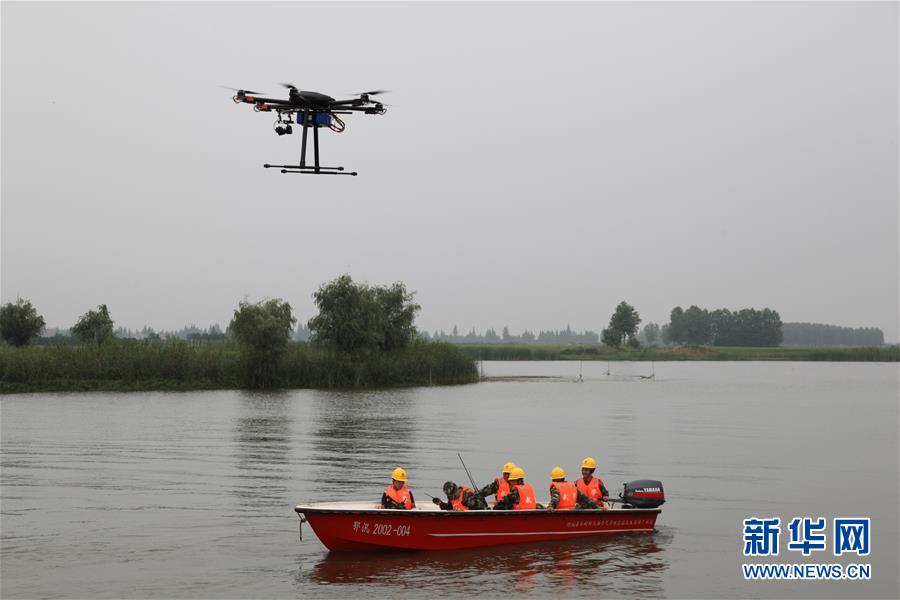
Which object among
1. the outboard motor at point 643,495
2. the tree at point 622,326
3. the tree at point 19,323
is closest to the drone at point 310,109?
the outboard motor at point 643,495

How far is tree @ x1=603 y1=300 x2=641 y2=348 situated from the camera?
188500mm

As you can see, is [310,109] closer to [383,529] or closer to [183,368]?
[383,529]

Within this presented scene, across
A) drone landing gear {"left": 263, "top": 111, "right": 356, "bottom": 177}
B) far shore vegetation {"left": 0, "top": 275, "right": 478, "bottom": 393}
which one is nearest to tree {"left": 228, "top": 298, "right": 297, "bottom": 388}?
far shore vegetation {"left": 0, "top": 275, "right": 478, "bottom": 393}

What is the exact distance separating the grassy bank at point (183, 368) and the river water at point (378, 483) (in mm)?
5086

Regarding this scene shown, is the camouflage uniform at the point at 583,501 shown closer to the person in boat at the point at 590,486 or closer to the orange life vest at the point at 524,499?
the person in boat at the point at 590,486

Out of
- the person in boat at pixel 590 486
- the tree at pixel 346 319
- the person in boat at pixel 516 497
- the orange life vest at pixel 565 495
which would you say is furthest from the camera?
the tree at pixel 346 319

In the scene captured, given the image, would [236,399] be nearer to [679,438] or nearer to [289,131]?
[679,438]

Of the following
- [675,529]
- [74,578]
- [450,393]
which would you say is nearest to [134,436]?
[74,578]

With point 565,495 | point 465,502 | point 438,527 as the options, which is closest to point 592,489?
point 565,495

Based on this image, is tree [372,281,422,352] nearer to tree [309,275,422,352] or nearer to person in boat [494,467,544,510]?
tree [309,275,422,352]

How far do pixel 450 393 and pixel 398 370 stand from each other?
26.9 ft

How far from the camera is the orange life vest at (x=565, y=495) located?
19.7 m

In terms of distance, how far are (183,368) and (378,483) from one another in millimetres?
42284

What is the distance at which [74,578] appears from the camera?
16609mm
